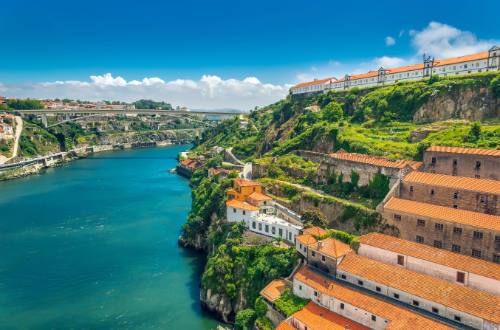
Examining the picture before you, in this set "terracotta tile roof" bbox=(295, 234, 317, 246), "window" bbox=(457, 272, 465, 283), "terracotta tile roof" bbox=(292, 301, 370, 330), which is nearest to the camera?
"window" bbox=(457, 272, 465, 283)

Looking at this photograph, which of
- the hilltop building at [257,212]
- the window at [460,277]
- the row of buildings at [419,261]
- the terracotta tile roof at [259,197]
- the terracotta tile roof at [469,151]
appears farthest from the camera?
the terracotta tile roof at [259,197]

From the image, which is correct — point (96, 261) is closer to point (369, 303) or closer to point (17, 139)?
point (369, 303)

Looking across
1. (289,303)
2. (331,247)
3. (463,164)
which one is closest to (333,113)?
(463,164)

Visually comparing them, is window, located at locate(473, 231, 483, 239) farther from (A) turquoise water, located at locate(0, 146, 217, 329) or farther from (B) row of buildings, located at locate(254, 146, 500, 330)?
(A) turquoise water, located at locate(0, 146, 217, 329)

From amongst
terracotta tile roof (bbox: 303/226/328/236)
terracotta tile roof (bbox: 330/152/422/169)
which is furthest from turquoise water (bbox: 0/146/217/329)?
terracotta tile roof (bbox: 330/152/422/169)

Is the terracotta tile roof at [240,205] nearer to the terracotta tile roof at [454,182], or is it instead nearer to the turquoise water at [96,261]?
the turquoise water at [96,261]

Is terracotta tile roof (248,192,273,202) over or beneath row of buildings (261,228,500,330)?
over

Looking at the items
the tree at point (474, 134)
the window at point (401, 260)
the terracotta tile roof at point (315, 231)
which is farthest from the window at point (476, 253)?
the tree at point (474, 134)
